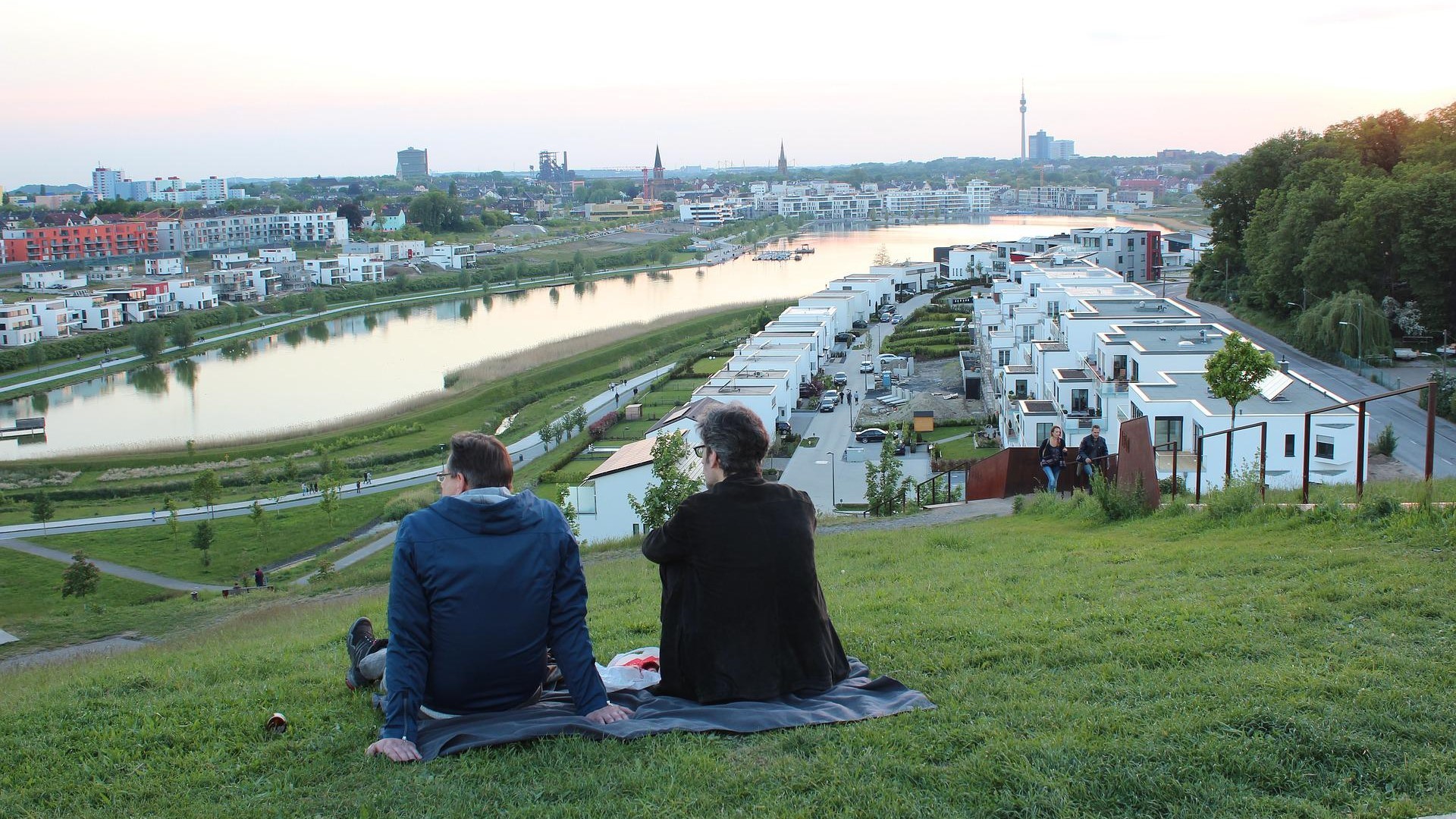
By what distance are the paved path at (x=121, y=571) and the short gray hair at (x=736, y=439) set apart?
416 inches

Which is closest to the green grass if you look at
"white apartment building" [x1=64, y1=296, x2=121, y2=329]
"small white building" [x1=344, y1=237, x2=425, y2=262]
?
"white apartment building" [x1=64, y1=296, x2=121, y2=329]

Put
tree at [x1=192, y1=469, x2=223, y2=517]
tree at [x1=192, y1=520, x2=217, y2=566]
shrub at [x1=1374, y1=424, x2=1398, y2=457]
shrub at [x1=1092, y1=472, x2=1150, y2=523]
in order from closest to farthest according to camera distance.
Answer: shrub at [x1=1092, y1=472, x2=1150, y2=523]
shrub at [x1=1374, y1=424, x2=1398, y2=457]
tree at [x1=192, y1=520, x2=217, y2=566]
tree at [x1=192, y1=469, x2=223, y2=517]

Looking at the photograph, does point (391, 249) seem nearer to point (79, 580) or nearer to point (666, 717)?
point (79, 580)

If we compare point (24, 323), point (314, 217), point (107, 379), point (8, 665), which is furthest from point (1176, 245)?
point (314, 217)

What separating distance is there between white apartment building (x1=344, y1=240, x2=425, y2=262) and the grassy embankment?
86.5ft

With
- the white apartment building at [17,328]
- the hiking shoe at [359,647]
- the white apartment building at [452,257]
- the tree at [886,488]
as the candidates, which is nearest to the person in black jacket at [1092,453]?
the tree at [886,488]

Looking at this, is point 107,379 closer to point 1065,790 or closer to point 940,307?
point 940,307

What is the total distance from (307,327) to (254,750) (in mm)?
37490

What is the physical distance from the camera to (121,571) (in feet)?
41.9

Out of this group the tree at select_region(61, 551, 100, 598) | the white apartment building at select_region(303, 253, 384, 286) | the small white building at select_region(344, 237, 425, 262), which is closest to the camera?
the tree at select_region(61, 551, 100, 598)

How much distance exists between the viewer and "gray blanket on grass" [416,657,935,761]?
237cm

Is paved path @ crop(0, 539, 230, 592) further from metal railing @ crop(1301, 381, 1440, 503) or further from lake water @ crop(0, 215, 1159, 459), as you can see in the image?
metal railing @ crop(1301, 381, 1440, 503)

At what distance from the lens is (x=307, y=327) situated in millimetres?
37500

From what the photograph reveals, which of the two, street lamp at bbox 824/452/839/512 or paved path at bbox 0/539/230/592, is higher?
street lamp at bbox 824/452/839/512
